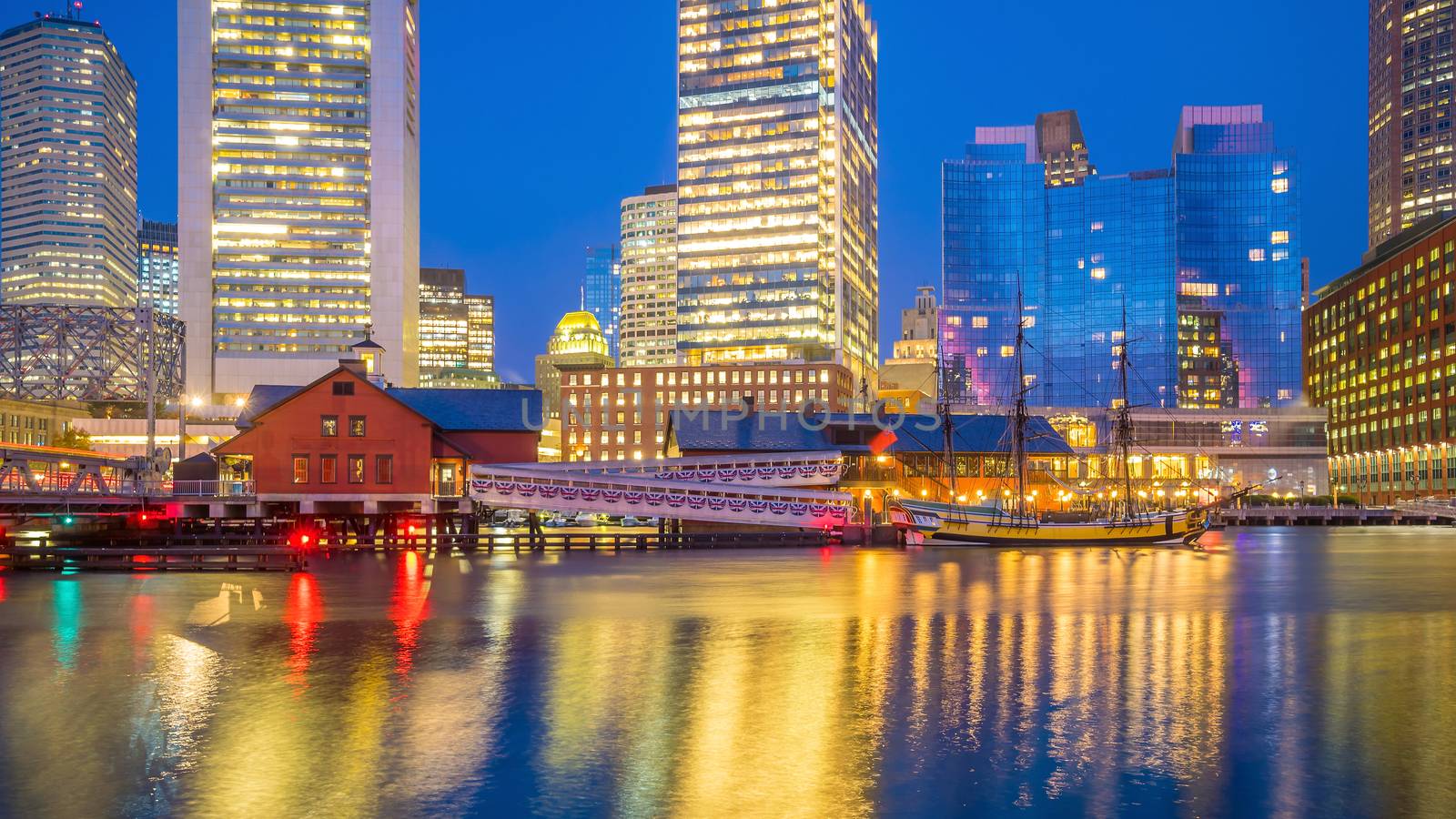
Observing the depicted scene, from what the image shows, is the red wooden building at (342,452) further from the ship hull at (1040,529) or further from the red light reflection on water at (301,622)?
the ship hull at (1040,529)

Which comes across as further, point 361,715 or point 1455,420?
point 1455,420

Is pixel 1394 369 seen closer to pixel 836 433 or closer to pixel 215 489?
pixel 836 433

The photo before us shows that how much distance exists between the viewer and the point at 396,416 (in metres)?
73.1

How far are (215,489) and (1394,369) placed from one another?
512 ft

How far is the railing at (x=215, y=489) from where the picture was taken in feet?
232

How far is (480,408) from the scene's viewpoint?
262 feet

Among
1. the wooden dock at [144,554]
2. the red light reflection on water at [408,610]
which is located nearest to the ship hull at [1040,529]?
the red light reflection on water at [408,610]

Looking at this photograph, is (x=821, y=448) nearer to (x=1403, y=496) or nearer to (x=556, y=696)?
(x=556, y=696)

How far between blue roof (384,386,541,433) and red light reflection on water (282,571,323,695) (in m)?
32.1

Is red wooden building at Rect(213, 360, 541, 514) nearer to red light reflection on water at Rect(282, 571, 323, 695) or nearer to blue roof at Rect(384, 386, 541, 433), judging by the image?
blue roof at Rect(384, 386, 541, 433)

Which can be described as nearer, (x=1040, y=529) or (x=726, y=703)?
(x=726, y=703)

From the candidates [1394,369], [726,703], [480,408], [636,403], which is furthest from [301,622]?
[1394,369]

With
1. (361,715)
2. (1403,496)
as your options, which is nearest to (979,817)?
(361,715)

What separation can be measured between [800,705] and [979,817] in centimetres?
591
